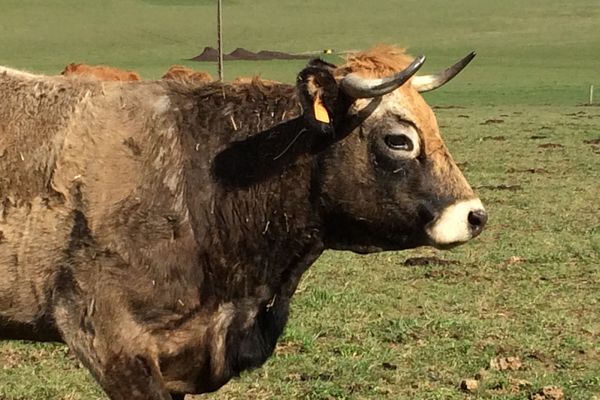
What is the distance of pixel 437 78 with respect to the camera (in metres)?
6.08

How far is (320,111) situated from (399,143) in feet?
1.52

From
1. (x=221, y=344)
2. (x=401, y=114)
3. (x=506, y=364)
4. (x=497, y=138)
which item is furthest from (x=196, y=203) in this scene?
(x=497, y=138)

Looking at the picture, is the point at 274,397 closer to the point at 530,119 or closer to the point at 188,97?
the point at 188,97

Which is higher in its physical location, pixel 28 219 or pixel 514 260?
pixel 28 219

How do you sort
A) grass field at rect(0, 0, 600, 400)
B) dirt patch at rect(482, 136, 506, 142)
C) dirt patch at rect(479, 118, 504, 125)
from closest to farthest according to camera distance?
grass field at rect(0, 0, 600, 400)
dirt patch at rect(482, 136, 506, 142)
dirt patch at rect(479, 118, 504, 125)

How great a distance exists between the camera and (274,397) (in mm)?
7297

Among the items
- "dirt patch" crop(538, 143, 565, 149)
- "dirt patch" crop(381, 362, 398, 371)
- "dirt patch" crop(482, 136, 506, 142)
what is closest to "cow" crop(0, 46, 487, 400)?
"dirt patch" crop(381, 362, 398, 371)

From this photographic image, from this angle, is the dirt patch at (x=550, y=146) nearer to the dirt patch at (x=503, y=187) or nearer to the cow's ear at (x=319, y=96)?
the dirt patch at (x=503, y=187)

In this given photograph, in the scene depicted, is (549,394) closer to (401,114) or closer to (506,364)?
(506,364)

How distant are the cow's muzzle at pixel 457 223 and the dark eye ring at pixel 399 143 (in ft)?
1.26

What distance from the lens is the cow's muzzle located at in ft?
18.7

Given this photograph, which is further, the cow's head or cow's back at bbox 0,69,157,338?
the cow's head

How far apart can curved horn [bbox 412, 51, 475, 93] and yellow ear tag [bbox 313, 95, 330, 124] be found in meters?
0.59

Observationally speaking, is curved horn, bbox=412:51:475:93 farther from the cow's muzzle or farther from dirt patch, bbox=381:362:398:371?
dirt patch, bbox=381:362:398:371
